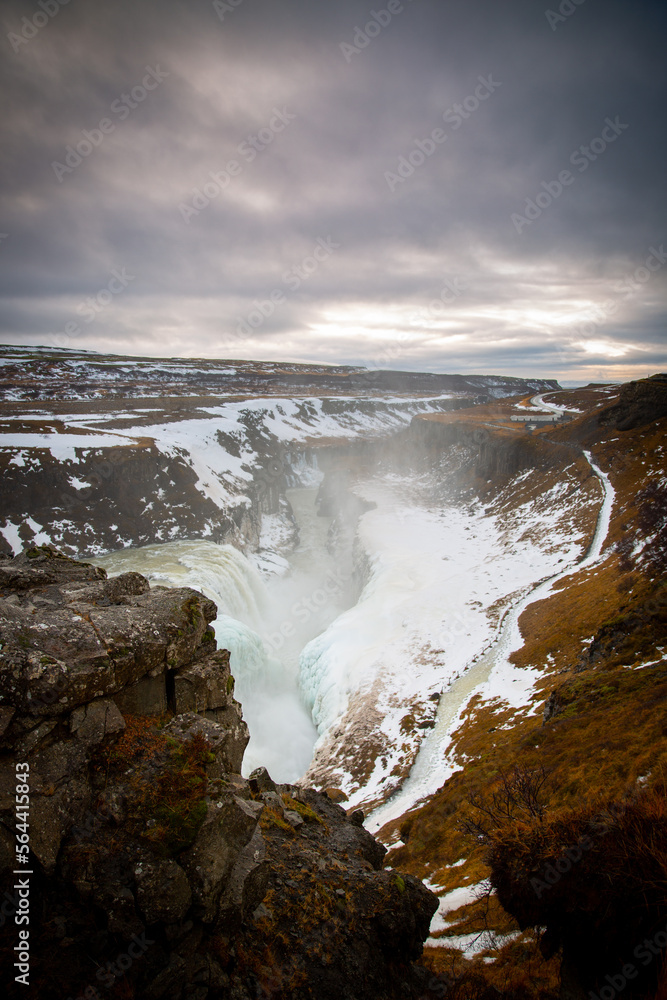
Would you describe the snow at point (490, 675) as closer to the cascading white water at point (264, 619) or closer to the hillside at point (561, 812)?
the hillside at point (561, 812)

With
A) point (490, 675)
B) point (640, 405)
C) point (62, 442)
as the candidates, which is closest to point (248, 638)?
point (490, 675)

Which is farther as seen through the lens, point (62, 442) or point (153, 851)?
point (62, 442)

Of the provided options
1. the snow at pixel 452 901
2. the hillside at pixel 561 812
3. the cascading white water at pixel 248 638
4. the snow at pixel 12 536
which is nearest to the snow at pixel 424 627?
the cascading white water at pixel 248 638

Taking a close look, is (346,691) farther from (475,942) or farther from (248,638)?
(475,942)

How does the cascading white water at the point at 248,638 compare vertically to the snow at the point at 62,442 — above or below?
below

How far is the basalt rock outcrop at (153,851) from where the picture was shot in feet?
18.5

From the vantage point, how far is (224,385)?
5866 inches

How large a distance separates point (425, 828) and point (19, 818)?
1235 centimetres

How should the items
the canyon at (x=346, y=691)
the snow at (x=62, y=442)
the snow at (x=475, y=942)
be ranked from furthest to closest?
1. the snow at (x=62, y=442)
2. the snow at (x=475, y=942)
3. the canyon at (x=346, y=691)

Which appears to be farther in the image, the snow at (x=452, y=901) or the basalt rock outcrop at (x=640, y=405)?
the basalt rock outcrop at (x=640, y=405)

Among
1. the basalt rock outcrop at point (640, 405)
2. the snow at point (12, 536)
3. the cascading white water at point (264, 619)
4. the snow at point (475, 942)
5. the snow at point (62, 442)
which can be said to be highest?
the basalt rock outcrop at point (640, 405)

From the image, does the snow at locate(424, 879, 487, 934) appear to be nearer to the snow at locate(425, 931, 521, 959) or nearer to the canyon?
the canyon

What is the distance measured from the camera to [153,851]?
20.8 feet

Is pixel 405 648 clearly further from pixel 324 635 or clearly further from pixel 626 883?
pixel 626 883
